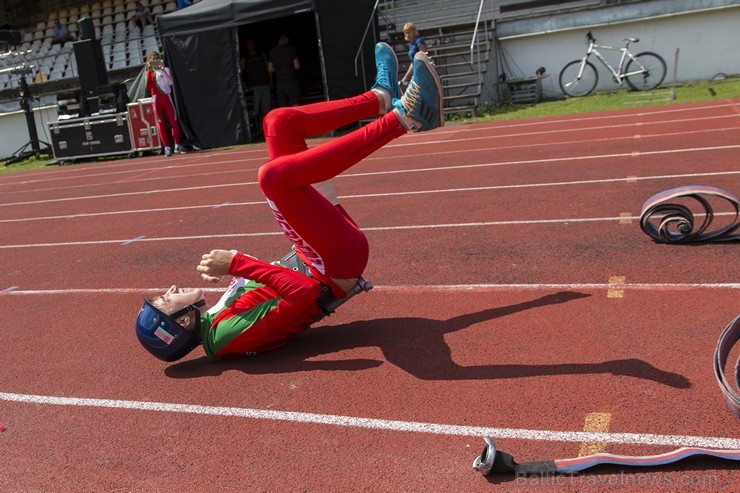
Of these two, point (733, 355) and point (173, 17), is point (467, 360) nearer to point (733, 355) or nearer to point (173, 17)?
point (733, 355)

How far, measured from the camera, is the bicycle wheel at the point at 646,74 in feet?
55.3

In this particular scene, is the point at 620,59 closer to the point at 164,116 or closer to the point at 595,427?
the point at 164,116

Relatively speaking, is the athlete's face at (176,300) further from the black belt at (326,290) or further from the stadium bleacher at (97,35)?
the stadium bleacher at (97,35)

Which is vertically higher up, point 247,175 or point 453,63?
point 453,63

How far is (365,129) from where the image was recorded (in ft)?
12.9

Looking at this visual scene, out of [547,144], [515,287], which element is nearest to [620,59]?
[547,144]

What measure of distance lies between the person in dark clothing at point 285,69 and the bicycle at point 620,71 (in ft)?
22.6

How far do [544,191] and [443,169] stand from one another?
2.62 m

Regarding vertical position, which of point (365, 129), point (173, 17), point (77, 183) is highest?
point (173, 17)

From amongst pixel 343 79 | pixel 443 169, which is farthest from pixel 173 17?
pixel 443 169

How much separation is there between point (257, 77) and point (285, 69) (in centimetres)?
93

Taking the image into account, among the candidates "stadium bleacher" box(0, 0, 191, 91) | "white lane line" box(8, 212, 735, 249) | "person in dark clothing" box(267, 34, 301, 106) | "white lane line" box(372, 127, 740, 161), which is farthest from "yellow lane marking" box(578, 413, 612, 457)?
"stadium bleacher" box(0, 0, 191, 91)

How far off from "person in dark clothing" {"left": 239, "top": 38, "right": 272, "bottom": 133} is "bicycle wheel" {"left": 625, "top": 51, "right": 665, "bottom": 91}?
9.17 m

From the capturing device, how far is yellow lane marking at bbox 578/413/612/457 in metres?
2.96
